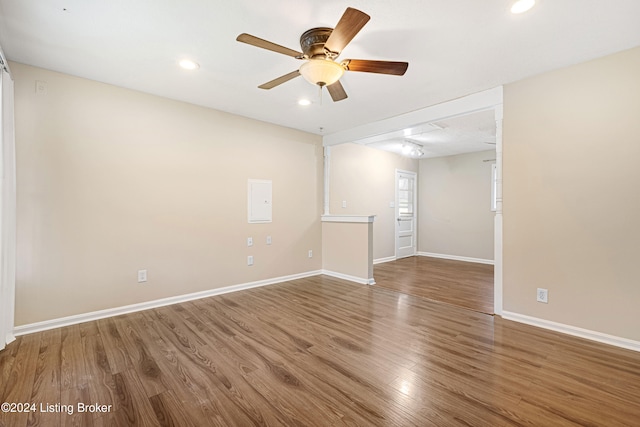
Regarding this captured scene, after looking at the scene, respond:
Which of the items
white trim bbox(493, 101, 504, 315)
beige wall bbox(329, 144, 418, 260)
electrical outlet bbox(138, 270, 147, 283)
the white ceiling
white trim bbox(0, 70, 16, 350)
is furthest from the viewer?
beige wall bbox(329, 144, 418, 260)

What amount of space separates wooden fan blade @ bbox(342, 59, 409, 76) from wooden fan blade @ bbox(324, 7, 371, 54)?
153 millimetres

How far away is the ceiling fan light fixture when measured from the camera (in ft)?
6.53

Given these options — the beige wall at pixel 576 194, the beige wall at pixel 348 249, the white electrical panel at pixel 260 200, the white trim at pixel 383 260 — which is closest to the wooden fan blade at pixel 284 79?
the white electrical panel at pixel 260 200

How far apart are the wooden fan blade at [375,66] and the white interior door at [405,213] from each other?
Result: 4.83 m

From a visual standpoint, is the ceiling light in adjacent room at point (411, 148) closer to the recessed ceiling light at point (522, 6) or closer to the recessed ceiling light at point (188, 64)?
the recessed ceiling light at point (522, 6)

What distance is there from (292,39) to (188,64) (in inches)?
42.1

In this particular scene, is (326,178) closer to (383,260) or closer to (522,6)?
(383,260)

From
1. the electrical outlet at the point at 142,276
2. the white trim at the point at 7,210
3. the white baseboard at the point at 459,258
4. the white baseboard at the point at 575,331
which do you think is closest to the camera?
the white trim at the point at 7,210

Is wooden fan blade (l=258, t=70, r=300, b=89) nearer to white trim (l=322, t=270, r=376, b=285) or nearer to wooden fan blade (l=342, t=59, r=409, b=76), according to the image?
wooden fan blade (l=342, t=59, r=409, b=76)

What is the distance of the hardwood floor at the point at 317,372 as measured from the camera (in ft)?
5.13

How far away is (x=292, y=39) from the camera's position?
221 cm

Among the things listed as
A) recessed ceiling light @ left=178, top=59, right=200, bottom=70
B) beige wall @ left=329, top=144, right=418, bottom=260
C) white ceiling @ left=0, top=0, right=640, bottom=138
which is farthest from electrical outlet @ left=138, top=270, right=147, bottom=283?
beige wall @ left=329, top=144, right=418, bottom=260

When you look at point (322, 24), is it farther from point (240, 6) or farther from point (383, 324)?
point (383, 324)

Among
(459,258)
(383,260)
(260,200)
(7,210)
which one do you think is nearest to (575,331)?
(383,260)
